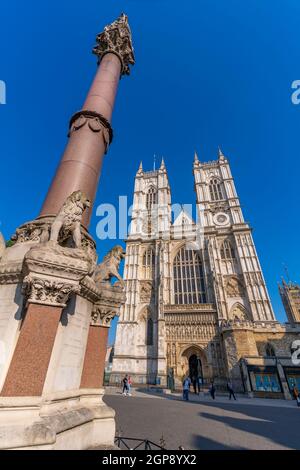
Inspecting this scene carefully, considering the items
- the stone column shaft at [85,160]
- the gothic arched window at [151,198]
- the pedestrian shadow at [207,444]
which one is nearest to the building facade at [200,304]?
the gothic arched window at [151,198]

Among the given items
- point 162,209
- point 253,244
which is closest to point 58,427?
point 253,244

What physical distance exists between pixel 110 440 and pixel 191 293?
27698 millimetres

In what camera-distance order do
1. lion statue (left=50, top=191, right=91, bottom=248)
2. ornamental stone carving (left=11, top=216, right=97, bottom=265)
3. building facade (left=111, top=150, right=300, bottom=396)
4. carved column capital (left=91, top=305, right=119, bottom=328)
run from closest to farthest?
lion statue (left=50, top=191, right=91, bottom=248)
ornamental stone carving (left=11, top=216, right=97, bottom=265)
carved column capital (left=91, top=305, right=119, bottom=328)
building facade (left=111, top=150, right=300, bottom=396)

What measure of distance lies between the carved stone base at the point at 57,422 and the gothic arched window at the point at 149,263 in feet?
94.3

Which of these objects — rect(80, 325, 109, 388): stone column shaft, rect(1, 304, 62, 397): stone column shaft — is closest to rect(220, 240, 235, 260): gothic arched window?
rect(80, 325, 109, 388): stone column shaft

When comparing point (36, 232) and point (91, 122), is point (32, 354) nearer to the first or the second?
point (36, 232)

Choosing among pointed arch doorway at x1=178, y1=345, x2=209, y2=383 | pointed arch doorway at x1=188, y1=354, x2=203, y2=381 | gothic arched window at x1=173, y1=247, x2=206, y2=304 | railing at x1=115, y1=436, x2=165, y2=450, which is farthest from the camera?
gothic arched window at x1=173, y1=247, x2=206, y2=304

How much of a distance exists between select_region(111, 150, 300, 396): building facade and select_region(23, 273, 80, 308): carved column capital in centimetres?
1998

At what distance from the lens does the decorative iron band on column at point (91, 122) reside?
21.3 feet

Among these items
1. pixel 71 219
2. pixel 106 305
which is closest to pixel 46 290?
pixel 71 219

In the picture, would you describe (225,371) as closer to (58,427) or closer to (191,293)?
(191,293)

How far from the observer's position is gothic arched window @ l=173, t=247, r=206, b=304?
29984 mm

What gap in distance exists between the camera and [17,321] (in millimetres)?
3254

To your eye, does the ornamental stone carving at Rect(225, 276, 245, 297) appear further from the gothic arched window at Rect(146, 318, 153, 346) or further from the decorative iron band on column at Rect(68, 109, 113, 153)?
the decorative iron band on column at Rect(68, 109, 113, 153)
